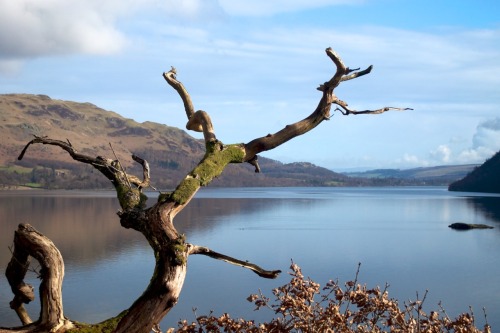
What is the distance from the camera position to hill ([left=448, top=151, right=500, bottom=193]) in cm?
13612

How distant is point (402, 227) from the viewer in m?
53.5

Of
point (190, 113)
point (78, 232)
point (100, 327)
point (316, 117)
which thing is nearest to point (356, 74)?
point (316, 117)

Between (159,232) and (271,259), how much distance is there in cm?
2985

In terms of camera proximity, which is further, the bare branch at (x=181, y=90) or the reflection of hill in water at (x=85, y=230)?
the reflection of hill in water at (x=85, y=230)

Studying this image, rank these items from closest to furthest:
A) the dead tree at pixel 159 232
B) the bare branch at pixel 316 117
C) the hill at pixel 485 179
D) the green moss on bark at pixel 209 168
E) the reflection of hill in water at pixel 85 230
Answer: the dead tree at pixel 159 232, the green moss on bark at pixel 209 168, the bare branch at pixel 316 117, the reflection of hill in water at pixel 85 230, the hill at pixel 485 179

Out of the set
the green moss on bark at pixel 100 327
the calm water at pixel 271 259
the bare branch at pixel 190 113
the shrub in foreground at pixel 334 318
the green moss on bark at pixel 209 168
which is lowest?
the calm water at pixel 271 259

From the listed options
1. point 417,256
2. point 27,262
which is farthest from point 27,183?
point 27,262

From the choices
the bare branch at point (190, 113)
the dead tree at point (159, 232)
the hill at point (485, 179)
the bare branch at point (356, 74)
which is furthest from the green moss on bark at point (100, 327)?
the hill at point (485, 179)

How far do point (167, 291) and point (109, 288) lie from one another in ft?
77.9

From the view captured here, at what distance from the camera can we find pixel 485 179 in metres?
141

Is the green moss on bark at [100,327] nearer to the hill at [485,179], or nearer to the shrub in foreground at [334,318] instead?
the shrub in foreground at [334,318]

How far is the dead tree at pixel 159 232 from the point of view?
4.06 metres

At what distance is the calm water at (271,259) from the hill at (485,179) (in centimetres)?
7835

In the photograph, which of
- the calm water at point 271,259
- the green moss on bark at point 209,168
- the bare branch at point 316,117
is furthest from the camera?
the calm water at point 271,259
